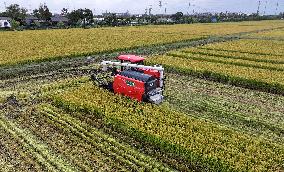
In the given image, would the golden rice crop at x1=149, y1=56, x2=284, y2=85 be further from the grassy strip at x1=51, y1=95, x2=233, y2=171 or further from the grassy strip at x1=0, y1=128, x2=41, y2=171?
the grassy strip at x1=0, y1=128, x2=41, y2=171

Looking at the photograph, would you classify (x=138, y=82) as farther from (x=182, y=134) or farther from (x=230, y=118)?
(x=230, y=118)

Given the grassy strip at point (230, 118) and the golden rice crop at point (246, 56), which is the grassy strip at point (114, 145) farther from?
the golden rice crop at point (246, 56)

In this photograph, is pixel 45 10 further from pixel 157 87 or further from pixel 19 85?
pixel 157 87

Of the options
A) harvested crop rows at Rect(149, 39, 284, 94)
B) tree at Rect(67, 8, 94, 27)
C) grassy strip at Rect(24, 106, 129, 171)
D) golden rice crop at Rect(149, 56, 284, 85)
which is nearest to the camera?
grassy strip at Rect(24, 106, 129, 171)

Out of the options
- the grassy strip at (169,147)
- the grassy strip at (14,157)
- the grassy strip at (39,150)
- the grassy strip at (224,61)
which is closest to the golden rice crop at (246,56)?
the grassy strip at (224,61)

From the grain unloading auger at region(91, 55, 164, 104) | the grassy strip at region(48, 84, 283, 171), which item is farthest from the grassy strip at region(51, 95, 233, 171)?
the grain unloading auger at region(91, 55, 164, 104)

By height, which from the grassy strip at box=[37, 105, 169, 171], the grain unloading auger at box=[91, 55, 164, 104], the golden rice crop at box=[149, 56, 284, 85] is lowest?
the grassy strip at box=[37, 105, 169, 171]
